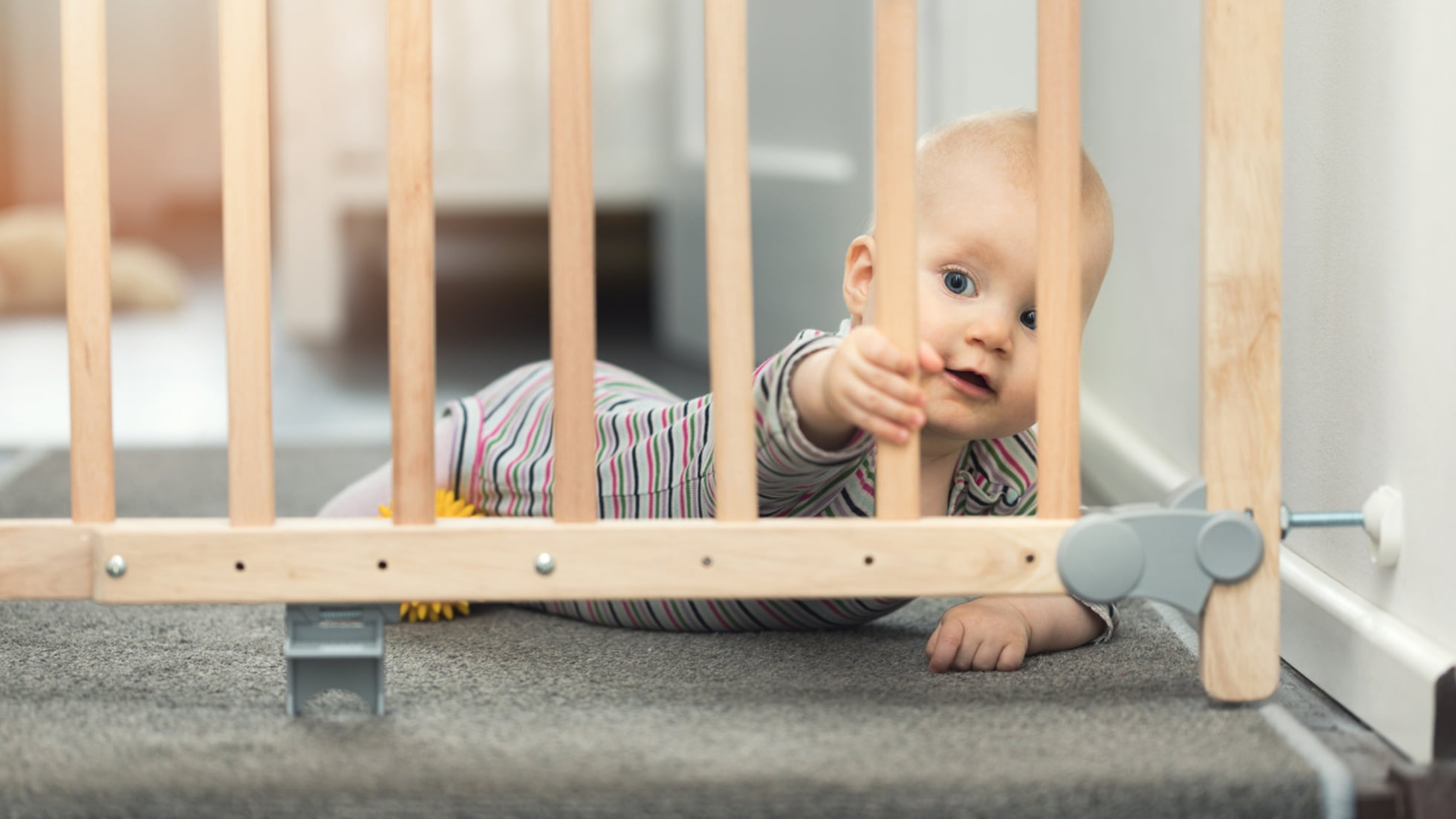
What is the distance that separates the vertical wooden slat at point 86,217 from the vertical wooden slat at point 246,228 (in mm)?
56

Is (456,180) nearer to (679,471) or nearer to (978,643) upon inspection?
(679,471)

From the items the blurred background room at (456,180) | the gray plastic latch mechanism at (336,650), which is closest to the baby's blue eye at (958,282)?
the gray plastic latch mechanism at (336,650)

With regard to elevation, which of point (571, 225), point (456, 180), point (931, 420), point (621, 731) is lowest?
point (621, 731)

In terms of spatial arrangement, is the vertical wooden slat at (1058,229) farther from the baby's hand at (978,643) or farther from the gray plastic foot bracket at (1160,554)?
the baby's hand at (978,643)

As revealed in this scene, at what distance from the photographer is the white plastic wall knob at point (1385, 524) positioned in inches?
28.0

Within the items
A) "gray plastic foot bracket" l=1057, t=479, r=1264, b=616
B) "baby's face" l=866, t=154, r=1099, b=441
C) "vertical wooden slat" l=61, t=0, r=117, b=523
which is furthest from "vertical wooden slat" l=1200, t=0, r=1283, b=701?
"vertical wooden slat" l=61, t=0, r=117, b=523

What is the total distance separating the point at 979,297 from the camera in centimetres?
75

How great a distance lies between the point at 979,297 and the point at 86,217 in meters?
0.45

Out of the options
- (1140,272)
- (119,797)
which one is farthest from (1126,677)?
(1140,272)

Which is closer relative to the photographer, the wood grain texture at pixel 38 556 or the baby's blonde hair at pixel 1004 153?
the wood grain texture at pixel 38 556

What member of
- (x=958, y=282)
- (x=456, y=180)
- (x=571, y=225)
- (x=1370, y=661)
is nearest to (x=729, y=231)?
(x=571, y=225)

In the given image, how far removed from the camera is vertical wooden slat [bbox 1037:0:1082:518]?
62 centimetres

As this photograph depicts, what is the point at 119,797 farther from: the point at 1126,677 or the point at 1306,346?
the point at 1306,346

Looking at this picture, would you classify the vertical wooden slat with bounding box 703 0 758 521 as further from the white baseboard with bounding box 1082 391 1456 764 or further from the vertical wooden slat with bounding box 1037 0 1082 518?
the white baseboard with bounding box 1082 391 1456 764
